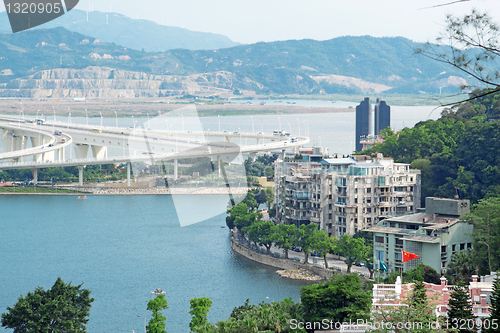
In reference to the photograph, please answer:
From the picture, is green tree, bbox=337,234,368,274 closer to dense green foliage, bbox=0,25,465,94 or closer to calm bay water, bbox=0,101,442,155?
calm bay water, bbox=0,101,442,155

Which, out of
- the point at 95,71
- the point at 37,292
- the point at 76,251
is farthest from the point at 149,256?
the point at 95,71

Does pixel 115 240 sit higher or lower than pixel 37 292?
lower

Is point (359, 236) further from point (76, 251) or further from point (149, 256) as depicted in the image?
point (76, 251)

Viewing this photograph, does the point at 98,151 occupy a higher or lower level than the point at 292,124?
lower

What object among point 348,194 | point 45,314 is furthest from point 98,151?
point 45,314

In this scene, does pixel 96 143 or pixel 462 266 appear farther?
pixel 96 143

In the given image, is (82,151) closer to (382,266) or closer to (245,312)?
(382,266)

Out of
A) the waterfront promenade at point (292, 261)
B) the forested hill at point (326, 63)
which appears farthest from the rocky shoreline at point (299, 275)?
the forested hill at point (326, 63)
